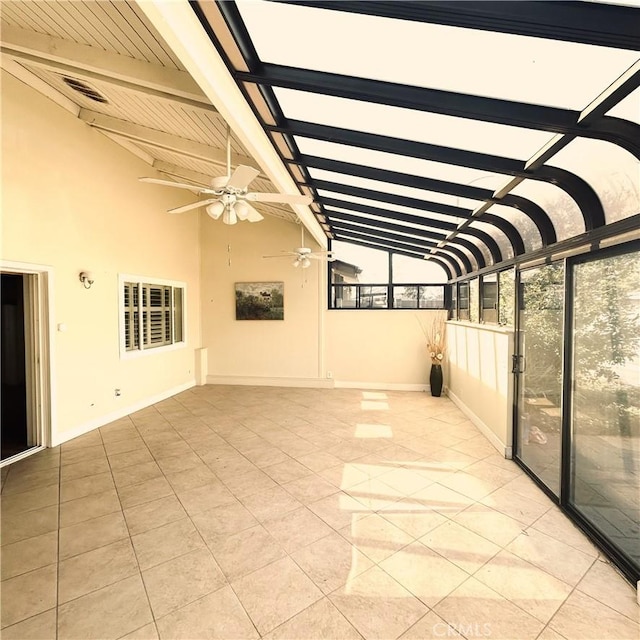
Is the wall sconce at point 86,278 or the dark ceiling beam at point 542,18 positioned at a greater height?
the dark ceiling beam at point 542,18

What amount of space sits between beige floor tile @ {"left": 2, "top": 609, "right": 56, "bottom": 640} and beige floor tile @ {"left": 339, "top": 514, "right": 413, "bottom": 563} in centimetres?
175

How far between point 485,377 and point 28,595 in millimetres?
4833

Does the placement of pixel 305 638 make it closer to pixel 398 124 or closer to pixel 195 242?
pixel 398 124

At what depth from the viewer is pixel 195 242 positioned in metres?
7.39

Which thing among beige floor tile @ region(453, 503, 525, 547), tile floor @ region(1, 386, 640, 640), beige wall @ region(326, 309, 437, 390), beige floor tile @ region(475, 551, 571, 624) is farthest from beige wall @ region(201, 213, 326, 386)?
beige floor tile @ region(475, 551, 571, 624)

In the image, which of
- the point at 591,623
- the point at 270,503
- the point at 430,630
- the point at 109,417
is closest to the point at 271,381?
the point at 109,417

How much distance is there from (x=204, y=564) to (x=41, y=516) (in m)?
1.60

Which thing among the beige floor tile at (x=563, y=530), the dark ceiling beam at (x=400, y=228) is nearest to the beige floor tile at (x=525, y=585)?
the beige floor tile at (x=563, y=530)

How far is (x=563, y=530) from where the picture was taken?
8.31 ft

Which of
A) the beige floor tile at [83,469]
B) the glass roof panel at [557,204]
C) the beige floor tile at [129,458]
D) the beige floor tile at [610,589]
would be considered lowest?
the beige floor tile at [129,458]

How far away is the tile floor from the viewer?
5.85 feet

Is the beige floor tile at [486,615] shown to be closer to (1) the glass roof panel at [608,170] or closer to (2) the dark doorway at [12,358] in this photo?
(1) the glass roof panel at [608,170]

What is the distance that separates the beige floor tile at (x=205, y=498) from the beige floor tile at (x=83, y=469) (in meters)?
1.14

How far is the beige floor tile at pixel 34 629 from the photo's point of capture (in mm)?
1697
